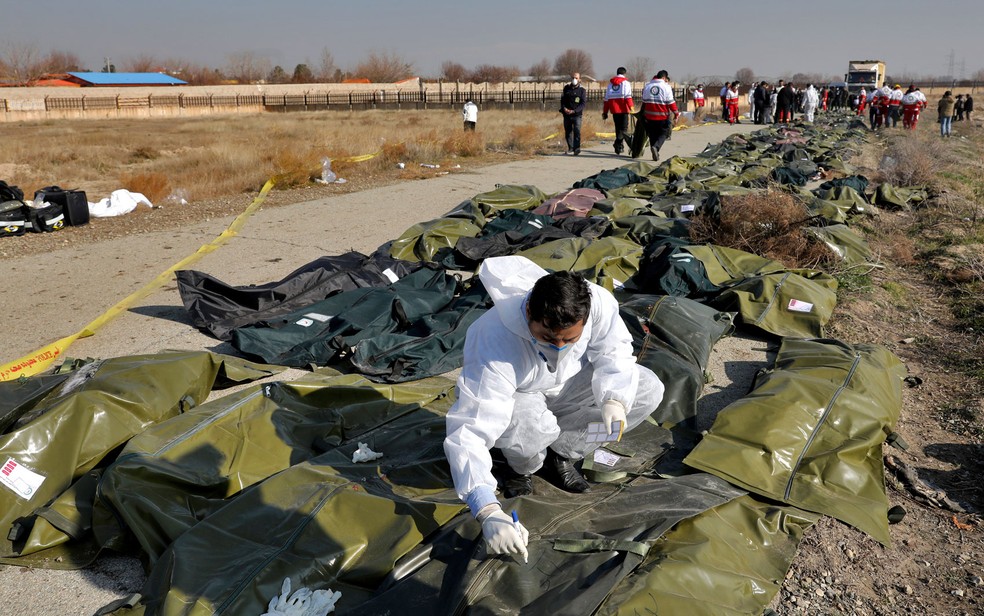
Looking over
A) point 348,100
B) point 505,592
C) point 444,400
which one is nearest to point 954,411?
point 444,400

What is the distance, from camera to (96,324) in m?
5.71

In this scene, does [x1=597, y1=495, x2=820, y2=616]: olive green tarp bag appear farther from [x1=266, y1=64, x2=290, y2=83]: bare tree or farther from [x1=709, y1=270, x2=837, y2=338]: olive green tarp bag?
[x1=266, y1=64, x2=290, y2=83]: bare tree

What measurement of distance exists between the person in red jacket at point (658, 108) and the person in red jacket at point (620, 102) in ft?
2.11

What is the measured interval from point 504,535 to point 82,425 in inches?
88.7

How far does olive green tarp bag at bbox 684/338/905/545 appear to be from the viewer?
10.3 feet

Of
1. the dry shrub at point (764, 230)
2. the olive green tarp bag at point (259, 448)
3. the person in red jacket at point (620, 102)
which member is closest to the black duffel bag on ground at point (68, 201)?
the olive green tarp bag at point (259, 448)

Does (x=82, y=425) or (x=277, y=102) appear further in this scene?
(x=277, y=102)

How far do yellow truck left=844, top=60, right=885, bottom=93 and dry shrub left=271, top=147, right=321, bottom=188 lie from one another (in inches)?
1242

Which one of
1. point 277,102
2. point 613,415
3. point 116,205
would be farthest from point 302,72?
point 613,415

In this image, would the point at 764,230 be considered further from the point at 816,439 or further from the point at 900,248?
the point at 816,439

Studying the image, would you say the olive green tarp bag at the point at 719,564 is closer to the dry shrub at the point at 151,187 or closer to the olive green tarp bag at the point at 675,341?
the olive green tarp bag at the point at 675,341

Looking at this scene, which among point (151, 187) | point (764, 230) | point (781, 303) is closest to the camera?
point (781, 303)

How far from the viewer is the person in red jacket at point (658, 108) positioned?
45.0 feet

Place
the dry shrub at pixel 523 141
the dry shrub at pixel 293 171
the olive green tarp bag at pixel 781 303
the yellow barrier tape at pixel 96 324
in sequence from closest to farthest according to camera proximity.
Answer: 1. the yellow barrier tape at pixel 96 324
2. the olive green tarp bag at pixel 781 303
3. the dry shrub at pixel 293 171
4. the dry shrub at pixel 523 141
